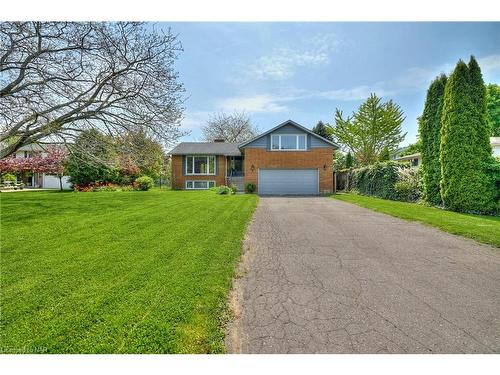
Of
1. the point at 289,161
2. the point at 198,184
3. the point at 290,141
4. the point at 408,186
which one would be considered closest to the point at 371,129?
the point at 290,141

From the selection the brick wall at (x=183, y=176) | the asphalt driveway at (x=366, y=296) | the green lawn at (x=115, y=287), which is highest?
the brick wall at (x=183, y=176)

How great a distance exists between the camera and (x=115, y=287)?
2.89 m

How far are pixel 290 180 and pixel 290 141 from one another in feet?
9.23

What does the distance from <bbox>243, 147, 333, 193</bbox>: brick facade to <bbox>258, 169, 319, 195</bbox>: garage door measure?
344 millimetres

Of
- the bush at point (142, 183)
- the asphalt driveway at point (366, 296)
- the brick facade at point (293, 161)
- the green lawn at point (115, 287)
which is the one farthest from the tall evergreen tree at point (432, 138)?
the bush at point (142, 183)

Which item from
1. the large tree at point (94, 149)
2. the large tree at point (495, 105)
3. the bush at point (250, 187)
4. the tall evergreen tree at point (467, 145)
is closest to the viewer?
the tall evergreen tree at point (467, 145)

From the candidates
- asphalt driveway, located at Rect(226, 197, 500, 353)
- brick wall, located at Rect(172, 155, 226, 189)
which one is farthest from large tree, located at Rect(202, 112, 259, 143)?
asphalt driveway, located at Rect(226, 197, 500, 353)

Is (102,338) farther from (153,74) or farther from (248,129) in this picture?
(248,129)

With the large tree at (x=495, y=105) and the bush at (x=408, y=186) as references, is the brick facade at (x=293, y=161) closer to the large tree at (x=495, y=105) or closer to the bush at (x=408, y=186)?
the bush at (x=408, y=186)

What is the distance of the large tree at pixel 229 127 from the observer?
37.8 meters

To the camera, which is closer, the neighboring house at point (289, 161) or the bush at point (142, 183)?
the neighboring house at point (289, 161)

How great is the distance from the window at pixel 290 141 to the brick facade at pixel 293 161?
46cm

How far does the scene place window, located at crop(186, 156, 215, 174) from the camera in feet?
71.7

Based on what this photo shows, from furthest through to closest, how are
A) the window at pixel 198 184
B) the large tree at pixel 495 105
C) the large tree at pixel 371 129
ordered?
the large tree at pixel 371 129
the large tree at pixel 495 105
the window at pixel 198 184
